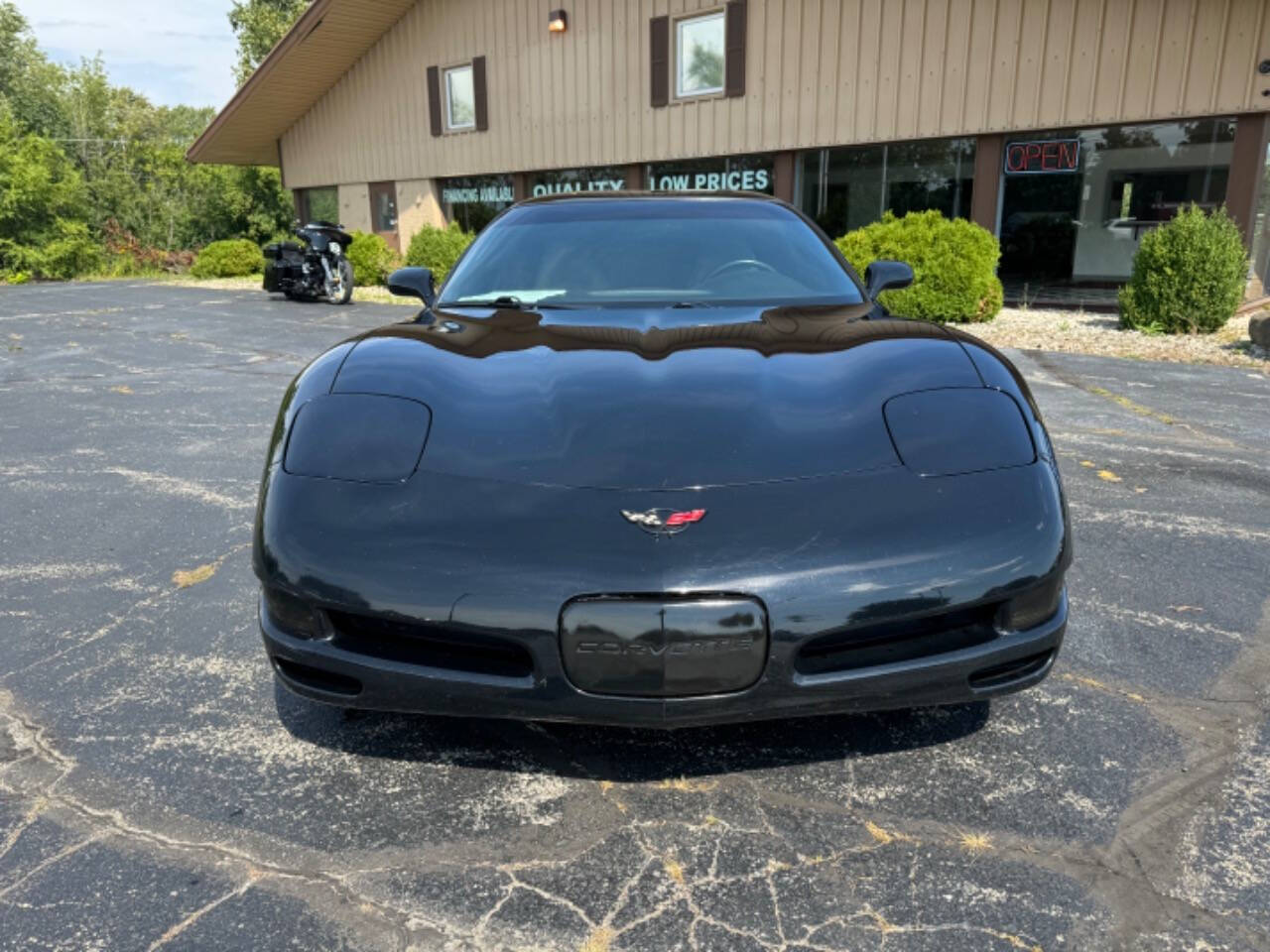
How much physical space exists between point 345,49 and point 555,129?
6059 mm

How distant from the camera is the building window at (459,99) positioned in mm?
17719

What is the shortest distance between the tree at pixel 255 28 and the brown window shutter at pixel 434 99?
21542 millimetres

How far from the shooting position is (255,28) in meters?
35.2

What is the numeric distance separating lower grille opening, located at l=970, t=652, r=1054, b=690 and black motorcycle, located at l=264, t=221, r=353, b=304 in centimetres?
1391

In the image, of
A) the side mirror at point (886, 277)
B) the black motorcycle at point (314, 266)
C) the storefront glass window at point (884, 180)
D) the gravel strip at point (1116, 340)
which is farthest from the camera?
the black motorcycle at point (314, 266)

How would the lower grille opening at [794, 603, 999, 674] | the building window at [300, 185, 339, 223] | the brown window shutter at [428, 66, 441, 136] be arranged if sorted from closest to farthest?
the lower grille opening at [794, 603, 999, 674] < the brown window shutter at [428, 66, 441, 136] < the building window at [300, 185, 339, 223]

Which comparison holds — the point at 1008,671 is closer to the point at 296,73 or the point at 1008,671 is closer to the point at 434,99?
the point at 434,99

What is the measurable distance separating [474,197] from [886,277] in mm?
16706

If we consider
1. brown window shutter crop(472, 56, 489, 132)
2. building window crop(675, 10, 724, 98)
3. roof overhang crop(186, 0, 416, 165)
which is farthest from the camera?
roof overhang crop(186, 0, 416, 165)

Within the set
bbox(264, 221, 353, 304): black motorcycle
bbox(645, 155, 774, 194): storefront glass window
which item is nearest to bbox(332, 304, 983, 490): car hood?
bbox(645, 155, 774, 194): storefront glass window

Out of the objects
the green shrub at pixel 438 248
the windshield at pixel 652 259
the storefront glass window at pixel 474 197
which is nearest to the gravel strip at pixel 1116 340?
the windshield at pixel 652 259

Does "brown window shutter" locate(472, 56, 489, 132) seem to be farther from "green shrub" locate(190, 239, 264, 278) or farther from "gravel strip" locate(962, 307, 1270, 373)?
"gravel strip" locate(962, 307, 1270, 373)

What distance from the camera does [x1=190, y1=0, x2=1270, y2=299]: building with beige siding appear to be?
34.7 feet

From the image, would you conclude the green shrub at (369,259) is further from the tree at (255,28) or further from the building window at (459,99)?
the tree at (255,28)
